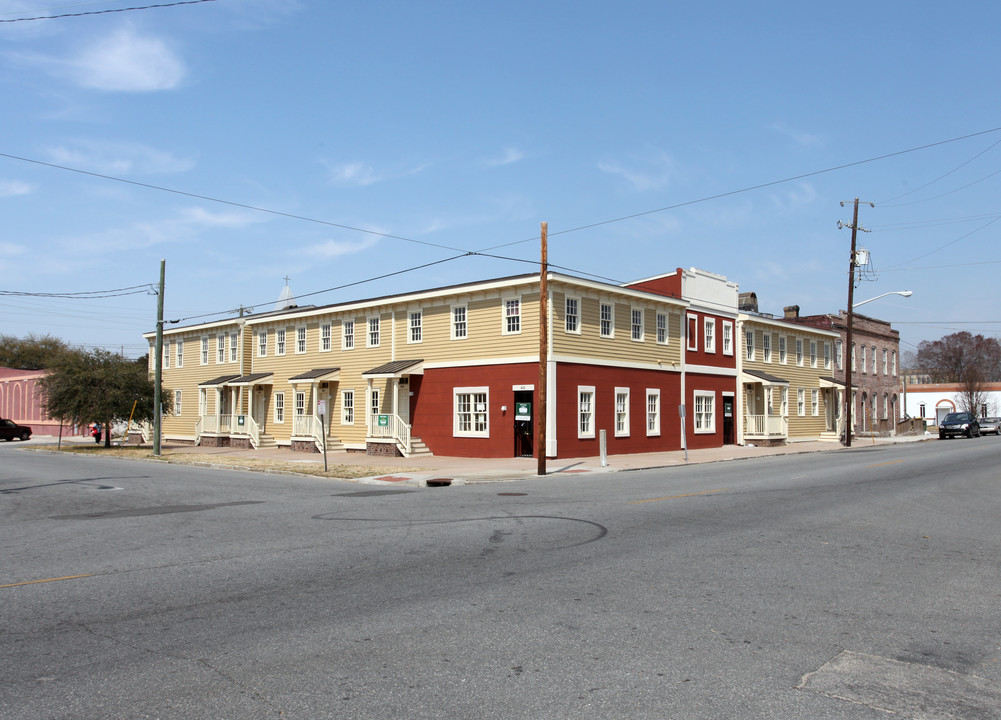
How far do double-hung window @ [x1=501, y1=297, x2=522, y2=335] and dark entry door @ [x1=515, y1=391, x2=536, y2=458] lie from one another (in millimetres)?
2400

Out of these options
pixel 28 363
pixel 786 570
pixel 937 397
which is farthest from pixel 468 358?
pixel 28 363

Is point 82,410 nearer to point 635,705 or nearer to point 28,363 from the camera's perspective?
point 635,705

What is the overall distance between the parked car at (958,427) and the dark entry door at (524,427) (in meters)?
33.0

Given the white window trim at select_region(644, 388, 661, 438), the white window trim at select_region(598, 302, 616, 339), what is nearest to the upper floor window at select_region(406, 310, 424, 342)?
the white window trim at select_region(598, 302, 616, 339)

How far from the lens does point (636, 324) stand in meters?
32.9

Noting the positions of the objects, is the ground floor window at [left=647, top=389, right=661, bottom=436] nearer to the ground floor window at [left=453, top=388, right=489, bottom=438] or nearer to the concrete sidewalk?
the concrete sidewalk

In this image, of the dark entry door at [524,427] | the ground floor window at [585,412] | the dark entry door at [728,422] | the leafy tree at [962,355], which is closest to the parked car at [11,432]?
the dark entry door at [524,427]

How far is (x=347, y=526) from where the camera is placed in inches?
464

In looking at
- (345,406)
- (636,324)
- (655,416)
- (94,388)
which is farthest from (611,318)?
(94,388)

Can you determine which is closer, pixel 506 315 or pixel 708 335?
pixel 506 315

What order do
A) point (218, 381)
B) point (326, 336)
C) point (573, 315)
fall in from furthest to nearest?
point (218, 381) → point (326, 336) → point (573, 315)

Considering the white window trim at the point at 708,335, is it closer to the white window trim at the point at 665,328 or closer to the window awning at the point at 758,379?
the window awning at the point at 758,379

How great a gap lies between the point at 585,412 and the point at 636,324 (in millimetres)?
5165

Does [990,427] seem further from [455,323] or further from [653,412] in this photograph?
[455,323]
